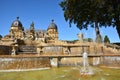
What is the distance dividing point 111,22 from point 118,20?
1.51 meters

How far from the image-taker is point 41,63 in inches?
883

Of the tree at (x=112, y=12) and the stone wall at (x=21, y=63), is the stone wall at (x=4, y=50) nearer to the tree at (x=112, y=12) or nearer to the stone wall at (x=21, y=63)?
the stone wall at (x=21, y=63)

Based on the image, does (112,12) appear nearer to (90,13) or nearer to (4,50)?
(90,13)

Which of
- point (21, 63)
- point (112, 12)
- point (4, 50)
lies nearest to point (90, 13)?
point (112, 12)

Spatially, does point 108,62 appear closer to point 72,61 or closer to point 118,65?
point 118,65

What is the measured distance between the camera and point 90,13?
36312 millimetres

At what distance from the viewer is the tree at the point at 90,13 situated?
31.5 metres

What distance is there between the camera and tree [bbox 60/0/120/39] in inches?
1242

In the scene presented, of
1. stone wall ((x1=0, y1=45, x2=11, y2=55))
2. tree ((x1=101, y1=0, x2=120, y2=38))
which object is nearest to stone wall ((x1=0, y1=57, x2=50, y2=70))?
stone wall ((x1=0, y1=45, x2=11, y2=55))

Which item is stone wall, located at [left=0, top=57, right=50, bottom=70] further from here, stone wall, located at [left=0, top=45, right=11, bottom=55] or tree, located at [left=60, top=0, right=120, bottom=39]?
tree, located at [left=60, top=0, right=120, bottom=39]

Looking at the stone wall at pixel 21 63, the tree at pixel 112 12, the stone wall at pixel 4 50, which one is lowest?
the stone wall at pixel 21 63

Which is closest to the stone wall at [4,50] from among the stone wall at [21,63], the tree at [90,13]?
the stone wall at [21,63]

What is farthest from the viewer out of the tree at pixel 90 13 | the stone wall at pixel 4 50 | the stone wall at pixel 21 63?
the tree at pixel 90 13

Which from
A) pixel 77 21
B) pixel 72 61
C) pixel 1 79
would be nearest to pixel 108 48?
pixel 72 61
